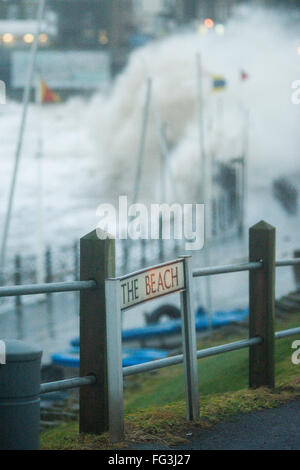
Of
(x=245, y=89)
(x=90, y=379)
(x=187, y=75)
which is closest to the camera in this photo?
(x=90, y=379)

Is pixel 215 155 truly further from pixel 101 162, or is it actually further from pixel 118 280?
pixel 118 280

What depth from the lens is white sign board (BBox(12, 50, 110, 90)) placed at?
183ft

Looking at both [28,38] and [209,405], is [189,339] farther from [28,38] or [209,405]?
[28,38]

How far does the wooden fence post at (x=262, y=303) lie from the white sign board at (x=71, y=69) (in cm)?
4902

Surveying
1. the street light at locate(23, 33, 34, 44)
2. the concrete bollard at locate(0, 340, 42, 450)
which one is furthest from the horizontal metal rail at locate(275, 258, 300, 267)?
the street light at locate(23, 33, 34, 44)

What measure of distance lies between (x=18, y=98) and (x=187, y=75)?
1048 cm

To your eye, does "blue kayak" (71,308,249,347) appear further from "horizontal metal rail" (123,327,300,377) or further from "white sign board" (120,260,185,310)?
"white sign board" (120,260,185,310)

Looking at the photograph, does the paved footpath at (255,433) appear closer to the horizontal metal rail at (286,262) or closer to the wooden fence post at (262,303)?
the wooden fence post at (262,303)

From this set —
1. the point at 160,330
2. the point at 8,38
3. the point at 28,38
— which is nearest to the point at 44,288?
the point at 160,330

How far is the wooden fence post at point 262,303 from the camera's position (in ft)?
20.4

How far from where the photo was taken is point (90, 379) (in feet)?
16.8

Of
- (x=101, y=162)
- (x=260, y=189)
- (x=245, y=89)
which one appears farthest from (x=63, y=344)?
(x=101, y=162)

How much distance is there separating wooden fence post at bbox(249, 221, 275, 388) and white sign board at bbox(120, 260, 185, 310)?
90 cm

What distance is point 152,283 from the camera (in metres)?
5.24
